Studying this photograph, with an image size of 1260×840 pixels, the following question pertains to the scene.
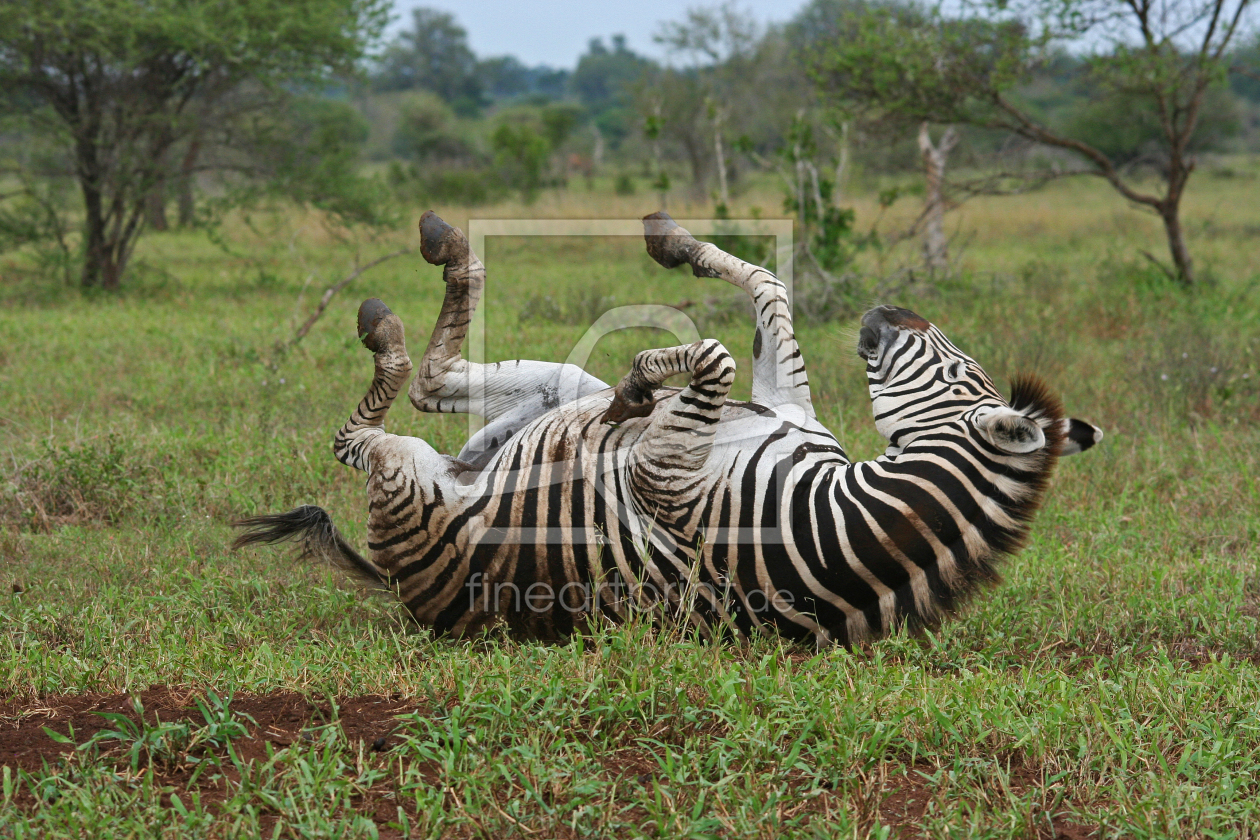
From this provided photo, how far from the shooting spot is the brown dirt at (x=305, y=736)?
2330mm

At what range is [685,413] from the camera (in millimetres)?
3096

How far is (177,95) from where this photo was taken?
12789 millimetres

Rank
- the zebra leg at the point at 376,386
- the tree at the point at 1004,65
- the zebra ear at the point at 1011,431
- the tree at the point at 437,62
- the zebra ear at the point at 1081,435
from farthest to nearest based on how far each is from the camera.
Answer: the tree at the point at 437,62
the tree at the point at 1004,65
the zebra leg at the point at 376,386
the zebra ear at the point at 1081,435
the zebra ear at the point at 1011,431

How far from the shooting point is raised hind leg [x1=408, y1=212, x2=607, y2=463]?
387 centimetres

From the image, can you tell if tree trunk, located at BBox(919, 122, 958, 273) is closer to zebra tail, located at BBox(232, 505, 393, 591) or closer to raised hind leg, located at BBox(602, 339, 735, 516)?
raised hind leg, located at BBox(602, 339, 735, 516)

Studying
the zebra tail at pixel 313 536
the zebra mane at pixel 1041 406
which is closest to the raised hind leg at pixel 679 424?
the zebra mane at pixel 1041 406

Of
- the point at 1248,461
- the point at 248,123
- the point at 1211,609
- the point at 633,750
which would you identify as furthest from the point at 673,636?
the point at 248,123

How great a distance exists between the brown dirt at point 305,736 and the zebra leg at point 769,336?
1285 mm

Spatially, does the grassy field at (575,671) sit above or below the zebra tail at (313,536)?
below

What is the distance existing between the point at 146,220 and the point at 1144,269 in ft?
35.3

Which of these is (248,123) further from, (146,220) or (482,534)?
(482,534)

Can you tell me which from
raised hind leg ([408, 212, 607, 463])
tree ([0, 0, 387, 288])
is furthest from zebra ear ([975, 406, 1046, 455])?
tree ([0, 0, 387, 288])

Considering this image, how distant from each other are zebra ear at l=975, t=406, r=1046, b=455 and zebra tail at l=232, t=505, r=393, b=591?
74.2 inches

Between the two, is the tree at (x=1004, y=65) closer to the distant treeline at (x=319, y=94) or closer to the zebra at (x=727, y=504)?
the distant treeline at (x=319, y=94)
